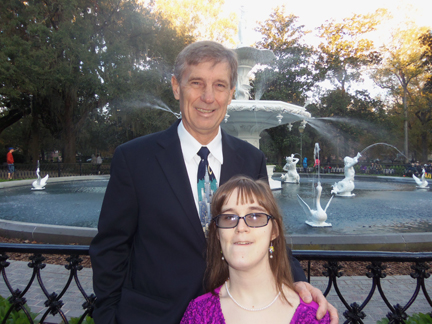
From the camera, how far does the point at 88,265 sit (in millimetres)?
4777

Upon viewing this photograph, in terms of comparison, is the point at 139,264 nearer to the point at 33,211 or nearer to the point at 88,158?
the point at 33,211

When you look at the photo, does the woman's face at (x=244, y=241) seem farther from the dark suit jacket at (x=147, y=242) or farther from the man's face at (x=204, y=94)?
the man's face at (x=204, y=94)

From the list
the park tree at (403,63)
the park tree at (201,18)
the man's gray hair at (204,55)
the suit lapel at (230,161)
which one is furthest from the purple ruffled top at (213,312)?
the park tree at (403,63)

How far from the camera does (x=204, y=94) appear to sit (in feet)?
6.57

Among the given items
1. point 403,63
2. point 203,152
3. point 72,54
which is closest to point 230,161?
point 203,152

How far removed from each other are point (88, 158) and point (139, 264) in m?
53.5

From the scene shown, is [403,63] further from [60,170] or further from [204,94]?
[204,94]

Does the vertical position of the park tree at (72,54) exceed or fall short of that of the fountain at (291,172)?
it exceeds it

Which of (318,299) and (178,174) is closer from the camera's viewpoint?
(318,299)

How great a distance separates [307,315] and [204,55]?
62.1 inches

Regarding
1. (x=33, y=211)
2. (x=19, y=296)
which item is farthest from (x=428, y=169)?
(x=19, y=296)

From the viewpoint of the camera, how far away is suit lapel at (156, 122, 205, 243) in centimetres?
186

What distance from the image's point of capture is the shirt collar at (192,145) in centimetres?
205

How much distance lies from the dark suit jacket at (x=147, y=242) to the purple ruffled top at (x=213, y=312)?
0.23ft
